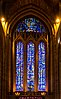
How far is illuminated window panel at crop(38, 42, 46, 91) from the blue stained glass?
125cm

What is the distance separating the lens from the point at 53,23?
128 ft

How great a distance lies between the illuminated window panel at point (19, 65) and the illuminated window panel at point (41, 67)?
1.38 meters

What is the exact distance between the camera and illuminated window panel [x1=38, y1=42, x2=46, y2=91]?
131 feet

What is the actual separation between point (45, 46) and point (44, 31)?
1212mm

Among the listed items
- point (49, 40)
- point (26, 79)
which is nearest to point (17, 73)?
point (26, 79)

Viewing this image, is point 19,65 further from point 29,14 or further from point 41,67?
point 29,14

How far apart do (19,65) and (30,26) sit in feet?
11.1

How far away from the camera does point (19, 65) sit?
4006 cm

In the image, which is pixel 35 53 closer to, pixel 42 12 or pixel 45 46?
pixel 45 46

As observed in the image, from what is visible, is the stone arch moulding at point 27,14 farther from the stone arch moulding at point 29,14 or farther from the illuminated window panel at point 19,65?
the illuminated window panel at point 19,65

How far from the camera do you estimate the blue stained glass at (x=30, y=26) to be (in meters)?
40.6

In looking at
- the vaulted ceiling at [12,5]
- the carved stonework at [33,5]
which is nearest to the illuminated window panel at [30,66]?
the carved stonework at [33,5]

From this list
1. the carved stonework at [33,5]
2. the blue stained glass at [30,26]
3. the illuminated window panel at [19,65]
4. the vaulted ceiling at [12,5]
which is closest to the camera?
the vaulted ceiling at [12,5]

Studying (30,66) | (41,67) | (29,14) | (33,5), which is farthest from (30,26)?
(41,67)
